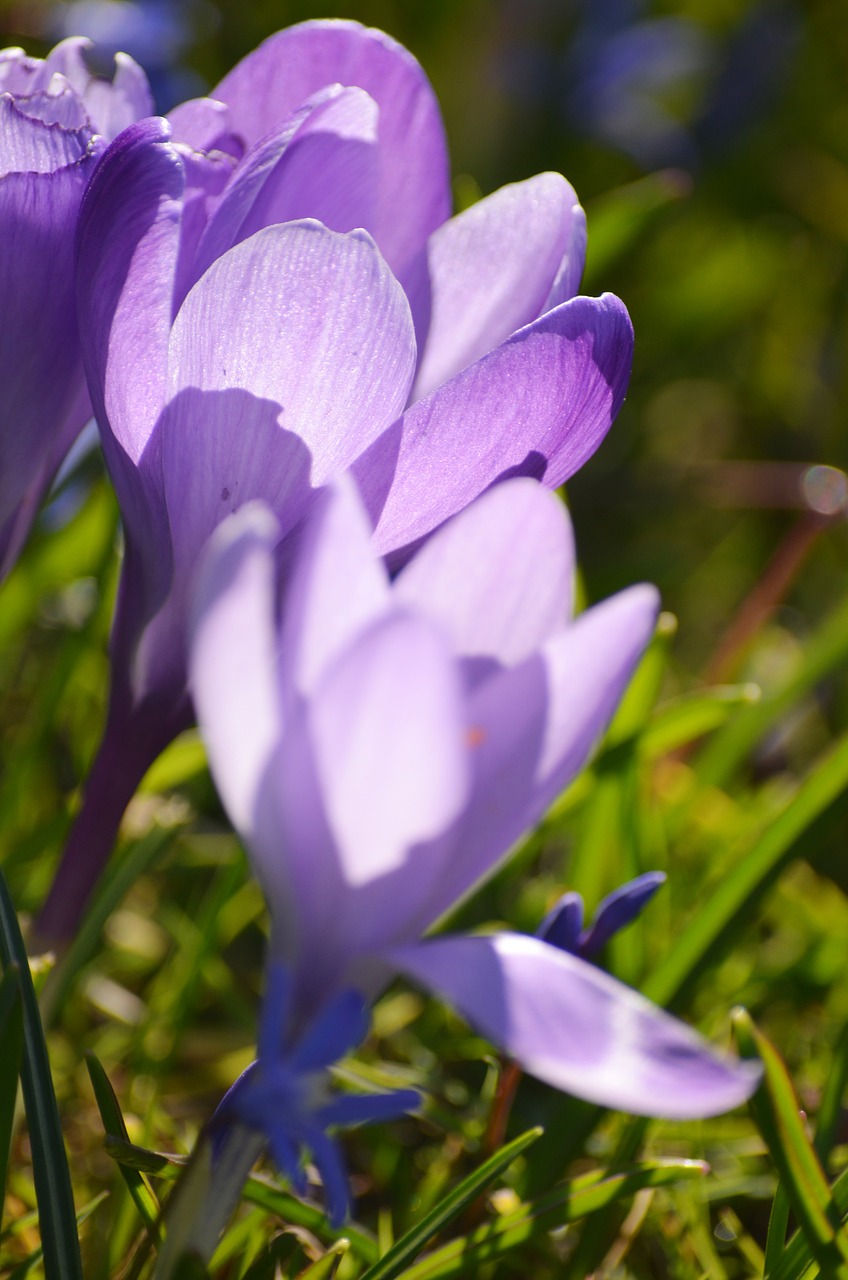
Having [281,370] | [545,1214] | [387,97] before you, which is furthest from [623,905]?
[387,97]

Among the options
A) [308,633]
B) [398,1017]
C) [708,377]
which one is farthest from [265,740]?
[708,377]

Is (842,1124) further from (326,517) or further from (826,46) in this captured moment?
(826,46)

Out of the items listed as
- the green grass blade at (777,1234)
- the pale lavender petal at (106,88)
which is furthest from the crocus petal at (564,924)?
the pale lavender petal at (106,88)

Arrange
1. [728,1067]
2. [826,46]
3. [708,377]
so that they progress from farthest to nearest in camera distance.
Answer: [826,46] < [708,377] < [728,1067]

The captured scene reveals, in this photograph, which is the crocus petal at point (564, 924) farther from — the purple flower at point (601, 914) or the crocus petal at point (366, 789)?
the crocus petal at point (366, 789)

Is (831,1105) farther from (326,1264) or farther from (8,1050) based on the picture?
(8,1050)
